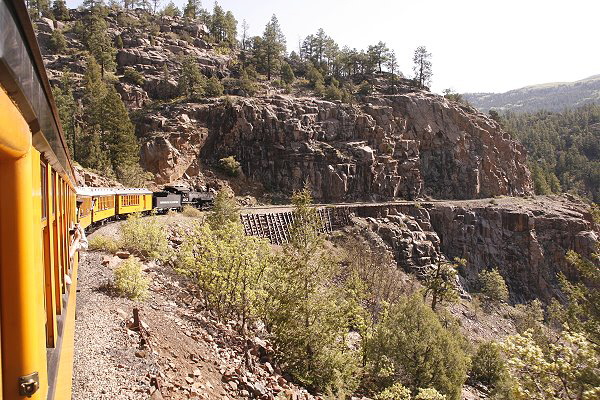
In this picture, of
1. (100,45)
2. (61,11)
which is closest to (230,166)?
(100,45)

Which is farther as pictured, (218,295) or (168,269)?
(168,269)

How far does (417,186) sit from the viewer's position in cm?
5922

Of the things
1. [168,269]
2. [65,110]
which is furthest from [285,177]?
[168,269]

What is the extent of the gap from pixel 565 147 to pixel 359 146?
117 meters

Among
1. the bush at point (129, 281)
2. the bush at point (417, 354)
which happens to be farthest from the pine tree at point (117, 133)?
the bush at point (417, 354)

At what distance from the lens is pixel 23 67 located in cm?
Result: 175

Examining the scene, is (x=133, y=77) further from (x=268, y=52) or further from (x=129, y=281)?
Result: (x=129, y=281)

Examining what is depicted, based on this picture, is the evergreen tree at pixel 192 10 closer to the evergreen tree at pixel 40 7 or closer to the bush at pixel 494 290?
the evergreen tree at pixel 40 7

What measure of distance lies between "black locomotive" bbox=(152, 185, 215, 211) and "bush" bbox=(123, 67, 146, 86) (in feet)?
86.7

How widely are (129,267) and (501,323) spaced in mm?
42020

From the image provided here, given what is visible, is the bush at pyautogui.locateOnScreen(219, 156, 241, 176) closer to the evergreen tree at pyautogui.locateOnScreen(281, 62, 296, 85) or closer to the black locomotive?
the black locomotive

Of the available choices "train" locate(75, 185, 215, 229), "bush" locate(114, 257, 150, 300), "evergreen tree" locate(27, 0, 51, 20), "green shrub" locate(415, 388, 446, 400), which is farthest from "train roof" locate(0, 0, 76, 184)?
"evergreen tree" locate(27, 0, 51, 20)

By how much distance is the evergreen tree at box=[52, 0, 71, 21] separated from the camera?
7106cm

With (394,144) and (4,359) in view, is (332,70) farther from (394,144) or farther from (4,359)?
(4,359)
